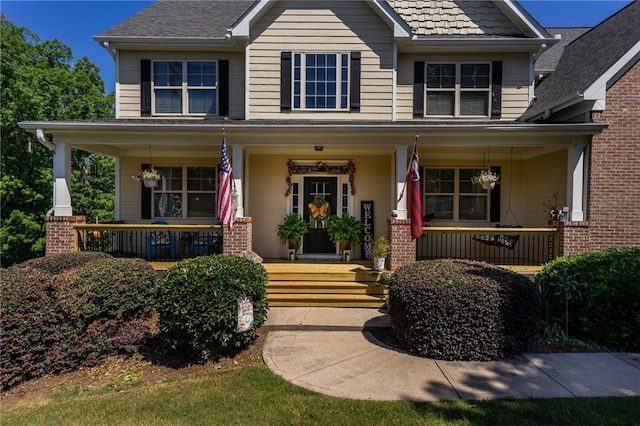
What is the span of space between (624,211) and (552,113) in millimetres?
2770

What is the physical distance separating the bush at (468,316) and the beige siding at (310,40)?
5641mm

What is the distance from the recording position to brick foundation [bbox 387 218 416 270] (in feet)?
25.4

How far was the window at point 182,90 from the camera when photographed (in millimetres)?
9750

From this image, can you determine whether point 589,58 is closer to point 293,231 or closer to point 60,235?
point 293,231

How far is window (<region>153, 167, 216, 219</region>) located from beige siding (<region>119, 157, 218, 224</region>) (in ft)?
0.53

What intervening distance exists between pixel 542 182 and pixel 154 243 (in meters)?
10.4

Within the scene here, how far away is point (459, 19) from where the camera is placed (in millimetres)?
9852

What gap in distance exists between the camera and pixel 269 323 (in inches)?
241

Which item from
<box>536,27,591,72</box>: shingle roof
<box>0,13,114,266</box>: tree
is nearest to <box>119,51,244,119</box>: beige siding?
<box>536,27,591,72</box>: shingle roof

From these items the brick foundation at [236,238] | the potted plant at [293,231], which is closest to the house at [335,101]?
the potted plant at [293,231]

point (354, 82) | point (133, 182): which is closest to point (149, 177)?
point (133, 182)

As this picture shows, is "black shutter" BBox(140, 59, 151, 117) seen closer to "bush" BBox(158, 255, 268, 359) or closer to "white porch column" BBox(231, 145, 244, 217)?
"white porch column" BBox(231, 145, 244, 217)

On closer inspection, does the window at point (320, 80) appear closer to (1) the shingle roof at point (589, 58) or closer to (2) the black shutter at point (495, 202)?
(2) the black shutter at point (495, 202)

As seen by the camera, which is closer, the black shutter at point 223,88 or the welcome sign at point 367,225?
the welcome sign at point 367,225
